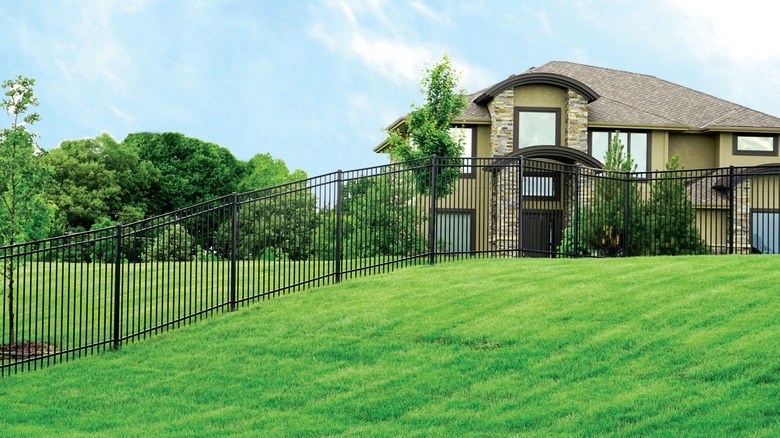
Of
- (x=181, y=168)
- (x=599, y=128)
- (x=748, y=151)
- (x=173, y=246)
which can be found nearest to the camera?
(x=173, y=246)

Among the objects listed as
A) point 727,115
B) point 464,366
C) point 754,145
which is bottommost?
point 464,366

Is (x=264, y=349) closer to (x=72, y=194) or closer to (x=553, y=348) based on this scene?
(x=553, y=348)

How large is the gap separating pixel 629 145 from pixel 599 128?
5.04ft

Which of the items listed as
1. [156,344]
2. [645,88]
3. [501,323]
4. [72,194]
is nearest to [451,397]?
[501,323]

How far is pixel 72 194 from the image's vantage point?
49.1 m

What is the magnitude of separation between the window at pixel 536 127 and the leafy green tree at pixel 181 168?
A: 92.5ft

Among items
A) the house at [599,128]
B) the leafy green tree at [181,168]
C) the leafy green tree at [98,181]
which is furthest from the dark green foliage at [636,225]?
the leafy green tree at [181,168]

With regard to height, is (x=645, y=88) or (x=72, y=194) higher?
(x=645, y=88)

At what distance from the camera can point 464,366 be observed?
10000 mm

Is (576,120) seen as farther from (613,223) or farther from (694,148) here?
(613,223)

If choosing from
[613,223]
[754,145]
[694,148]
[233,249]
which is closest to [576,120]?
[694,148]

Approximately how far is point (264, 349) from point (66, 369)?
2971 mm

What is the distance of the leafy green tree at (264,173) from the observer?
5919cm

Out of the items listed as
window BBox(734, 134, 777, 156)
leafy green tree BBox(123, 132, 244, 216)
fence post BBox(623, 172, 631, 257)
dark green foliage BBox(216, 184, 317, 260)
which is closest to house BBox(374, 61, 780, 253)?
window BBox(734, 134, 777, 156)
